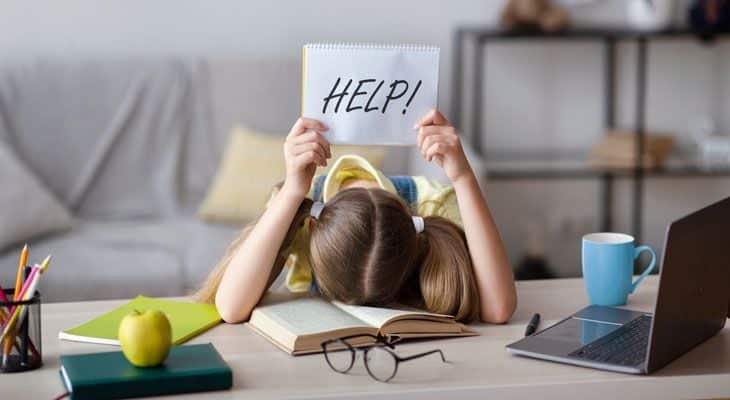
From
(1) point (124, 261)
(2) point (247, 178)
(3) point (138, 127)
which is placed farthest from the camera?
(3) point (138, 127)

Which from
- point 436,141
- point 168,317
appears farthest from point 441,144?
point 168,317

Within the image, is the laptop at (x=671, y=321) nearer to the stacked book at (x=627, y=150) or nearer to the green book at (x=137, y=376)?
the green book at (x=137, y=376)

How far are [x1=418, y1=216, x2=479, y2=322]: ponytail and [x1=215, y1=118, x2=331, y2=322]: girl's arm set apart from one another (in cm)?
20

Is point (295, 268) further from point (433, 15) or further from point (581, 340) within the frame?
point (433, 15)

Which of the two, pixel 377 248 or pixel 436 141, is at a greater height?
pixel 436 141

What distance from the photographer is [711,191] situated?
4.15 m

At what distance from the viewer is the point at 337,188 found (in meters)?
1.81

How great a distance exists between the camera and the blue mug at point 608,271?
167cm

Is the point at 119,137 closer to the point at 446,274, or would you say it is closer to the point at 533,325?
the point at 446,274

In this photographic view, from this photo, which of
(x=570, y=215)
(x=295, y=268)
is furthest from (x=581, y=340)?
(x=570, y=215)

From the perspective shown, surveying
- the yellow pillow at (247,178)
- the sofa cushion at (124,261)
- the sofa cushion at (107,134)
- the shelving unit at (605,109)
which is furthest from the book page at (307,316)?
the shelving unit at (605,109)

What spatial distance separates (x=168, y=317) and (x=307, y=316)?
21 cm

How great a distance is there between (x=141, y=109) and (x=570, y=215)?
1.66m

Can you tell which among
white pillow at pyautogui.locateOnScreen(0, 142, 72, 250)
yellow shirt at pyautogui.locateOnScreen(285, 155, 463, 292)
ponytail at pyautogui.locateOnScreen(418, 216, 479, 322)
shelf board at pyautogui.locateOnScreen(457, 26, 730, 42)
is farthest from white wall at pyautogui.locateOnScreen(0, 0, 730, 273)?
ponytail at pyautogui.locateOnScreen(418, 216, 479, 322)
